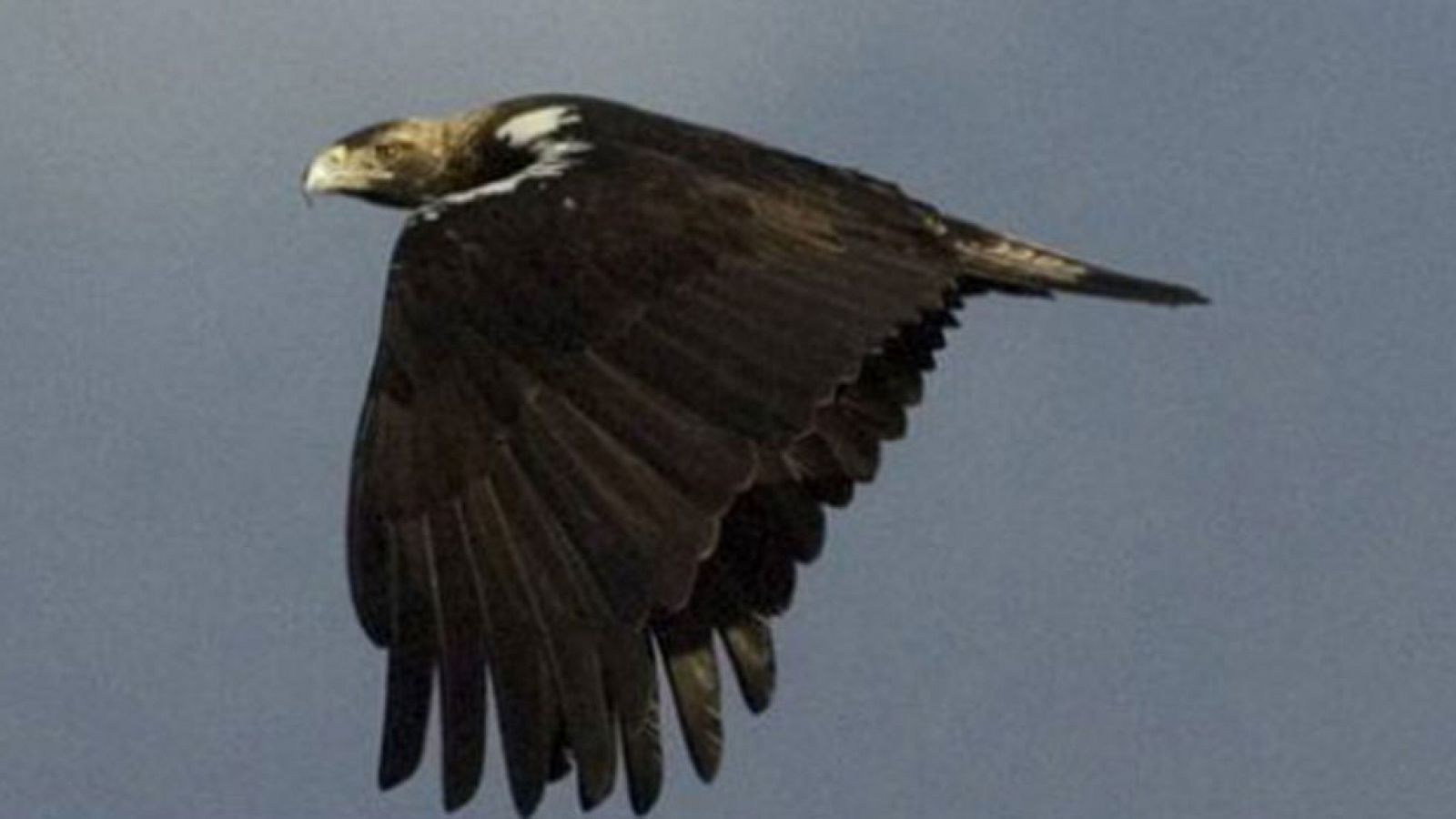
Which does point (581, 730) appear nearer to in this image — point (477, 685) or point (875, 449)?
point (477, 685)

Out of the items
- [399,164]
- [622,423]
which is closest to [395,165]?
[399,164]

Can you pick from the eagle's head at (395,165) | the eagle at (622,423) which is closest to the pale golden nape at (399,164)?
the eagle's head at (395,165)

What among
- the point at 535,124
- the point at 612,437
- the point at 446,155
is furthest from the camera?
the point at 446,155

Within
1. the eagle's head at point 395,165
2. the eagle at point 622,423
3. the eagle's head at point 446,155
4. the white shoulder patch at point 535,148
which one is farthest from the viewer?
the eagle's head at point 395,165

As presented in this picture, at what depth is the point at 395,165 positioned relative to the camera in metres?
20.6

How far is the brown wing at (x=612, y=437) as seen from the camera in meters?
15.3

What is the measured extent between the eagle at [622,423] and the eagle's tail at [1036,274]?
0.01 meters

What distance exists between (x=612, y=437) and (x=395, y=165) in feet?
16.6

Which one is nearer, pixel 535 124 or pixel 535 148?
pixel 535 148

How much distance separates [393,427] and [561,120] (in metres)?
2.61

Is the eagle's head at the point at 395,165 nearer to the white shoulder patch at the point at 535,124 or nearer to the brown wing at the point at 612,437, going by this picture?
the white shoulder patch at the point at 535,124

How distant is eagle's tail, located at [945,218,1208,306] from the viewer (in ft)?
57.4

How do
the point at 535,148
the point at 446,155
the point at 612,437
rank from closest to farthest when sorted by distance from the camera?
the point at 612,437 → the point at 535,148 → the point at 446,155

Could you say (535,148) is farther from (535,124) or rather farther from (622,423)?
(622,423)
